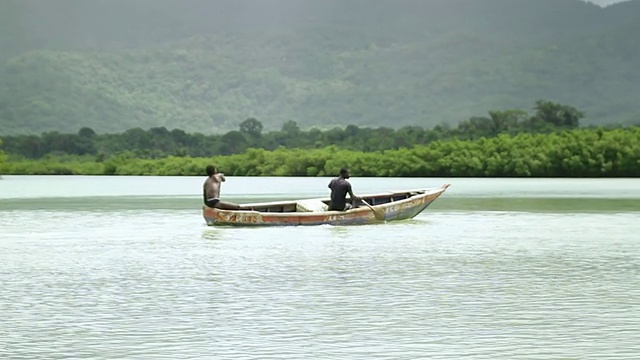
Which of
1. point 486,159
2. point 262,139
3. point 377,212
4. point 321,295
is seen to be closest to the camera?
point 321,295

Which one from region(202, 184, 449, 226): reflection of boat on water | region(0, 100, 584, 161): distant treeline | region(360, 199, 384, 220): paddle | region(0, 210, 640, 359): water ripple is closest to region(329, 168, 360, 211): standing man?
region(202, 184, 449, 226): reflection of boat on water

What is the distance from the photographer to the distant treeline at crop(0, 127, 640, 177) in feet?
276

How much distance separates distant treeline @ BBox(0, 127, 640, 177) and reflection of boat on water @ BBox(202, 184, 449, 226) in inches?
2177

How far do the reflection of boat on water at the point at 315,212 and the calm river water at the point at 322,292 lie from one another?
361 millimetres

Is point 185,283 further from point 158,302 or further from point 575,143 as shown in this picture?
point 575,143

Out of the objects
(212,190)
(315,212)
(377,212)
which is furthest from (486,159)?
(212,190)

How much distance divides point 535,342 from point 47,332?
15.9 ft

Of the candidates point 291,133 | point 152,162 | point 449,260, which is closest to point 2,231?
point 449,260

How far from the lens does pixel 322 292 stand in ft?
50.2

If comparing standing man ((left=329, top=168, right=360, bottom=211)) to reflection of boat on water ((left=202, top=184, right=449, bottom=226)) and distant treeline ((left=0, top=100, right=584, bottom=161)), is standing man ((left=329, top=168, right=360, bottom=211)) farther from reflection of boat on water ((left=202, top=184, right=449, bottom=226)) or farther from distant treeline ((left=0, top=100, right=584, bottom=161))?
distant treeline ((left=0, top=100, right=584, bottom=161))

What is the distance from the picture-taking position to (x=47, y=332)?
1214cm

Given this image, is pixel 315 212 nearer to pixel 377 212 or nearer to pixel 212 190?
pixel 377 212

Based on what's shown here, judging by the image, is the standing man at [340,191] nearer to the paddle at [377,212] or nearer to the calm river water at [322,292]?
the paddle at [377,212]

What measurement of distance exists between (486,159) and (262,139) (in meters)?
81.9
